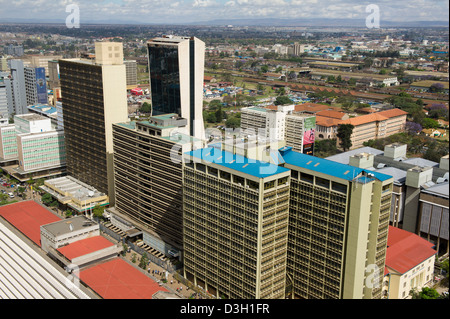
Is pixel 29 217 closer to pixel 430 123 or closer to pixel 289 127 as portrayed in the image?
pixel 289 127

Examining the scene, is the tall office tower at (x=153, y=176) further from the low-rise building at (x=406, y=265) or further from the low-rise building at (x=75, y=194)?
the low-rise building at (x=406, y=265)

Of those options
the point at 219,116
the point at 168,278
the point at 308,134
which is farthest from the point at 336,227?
the point at 219,116

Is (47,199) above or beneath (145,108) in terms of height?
beneath

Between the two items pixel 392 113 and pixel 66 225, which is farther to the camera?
pixel 392 113

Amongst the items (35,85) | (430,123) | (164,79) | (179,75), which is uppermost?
(179,75)

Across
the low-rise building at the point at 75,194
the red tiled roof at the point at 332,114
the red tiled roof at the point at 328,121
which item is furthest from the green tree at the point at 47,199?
the red tiled roof at the point at 332,114

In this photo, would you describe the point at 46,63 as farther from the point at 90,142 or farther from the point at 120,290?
the point at 120,290
